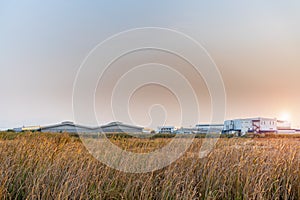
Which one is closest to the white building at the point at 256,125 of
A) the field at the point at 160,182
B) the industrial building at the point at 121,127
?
the industrial building at the point at 121,127

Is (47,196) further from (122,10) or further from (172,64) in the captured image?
(122,10)

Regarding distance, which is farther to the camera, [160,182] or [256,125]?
[256,125]

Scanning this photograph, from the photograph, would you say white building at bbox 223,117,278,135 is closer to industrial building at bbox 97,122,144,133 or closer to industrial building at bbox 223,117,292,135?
industrial building at bbox 223,117,292,135

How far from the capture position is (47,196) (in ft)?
8.82

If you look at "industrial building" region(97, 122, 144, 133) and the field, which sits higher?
"industrial building" region(97, 122, 144, 133)

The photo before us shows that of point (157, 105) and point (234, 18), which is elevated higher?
point (234, 18)

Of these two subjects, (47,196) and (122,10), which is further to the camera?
(122,10)

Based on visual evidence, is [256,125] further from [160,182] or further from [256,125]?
[160,182]

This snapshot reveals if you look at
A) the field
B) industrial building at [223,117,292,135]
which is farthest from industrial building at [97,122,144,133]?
industrial building at [223,117,292,135]

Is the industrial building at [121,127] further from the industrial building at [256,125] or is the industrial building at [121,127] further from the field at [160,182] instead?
the industrial building at [256,125]

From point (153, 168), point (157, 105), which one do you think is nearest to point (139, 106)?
point (157, 105)

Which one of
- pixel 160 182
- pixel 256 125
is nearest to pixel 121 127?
pixel 160 182

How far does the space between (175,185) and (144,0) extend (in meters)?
6.10

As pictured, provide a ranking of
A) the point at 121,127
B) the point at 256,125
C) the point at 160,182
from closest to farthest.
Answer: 1. the point at 160,182
2. the point at 121,127
3. the point at 256,125
